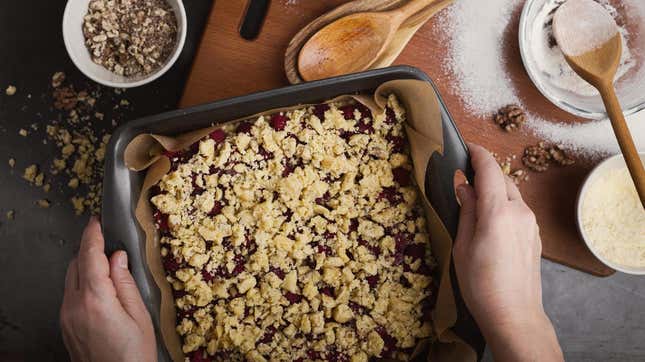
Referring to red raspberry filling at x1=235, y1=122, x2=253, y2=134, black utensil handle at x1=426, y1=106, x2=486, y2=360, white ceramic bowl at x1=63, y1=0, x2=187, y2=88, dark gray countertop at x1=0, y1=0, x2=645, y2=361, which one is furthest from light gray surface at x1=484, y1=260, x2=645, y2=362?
white ceramic bowl at x1=63, y1=0, x2=187, y2=88

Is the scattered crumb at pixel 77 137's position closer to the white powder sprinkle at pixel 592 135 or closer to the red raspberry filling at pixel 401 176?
the red raspberry filling at pixel 401 176

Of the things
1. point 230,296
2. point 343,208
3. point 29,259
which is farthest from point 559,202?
point 29,259

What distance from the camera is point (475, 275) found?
0.96m

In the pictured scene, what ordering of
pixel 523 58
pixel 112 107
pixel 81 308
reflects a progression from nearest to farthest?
pixel 81 308
pixel 523 58
pixel 112 107

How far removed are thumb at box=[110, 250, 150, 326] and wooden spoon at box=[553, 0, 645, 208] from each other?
88 centimetres

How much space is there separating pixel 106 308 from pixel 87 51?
20.8 inches

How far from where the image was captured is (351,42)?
1103 mm

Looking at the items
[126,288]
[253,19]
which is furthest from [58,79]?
[126,288]

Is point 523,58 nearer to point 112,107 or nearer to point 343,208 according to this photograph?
point 343,208

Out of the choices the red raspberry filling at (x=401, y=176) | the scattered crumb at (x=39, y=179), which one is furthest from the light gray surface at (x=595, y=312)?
the scattered crumb at (x=39, y=179)

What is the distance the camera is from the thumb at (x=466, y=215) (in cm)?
97

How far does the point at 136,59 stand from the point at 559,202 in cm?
88

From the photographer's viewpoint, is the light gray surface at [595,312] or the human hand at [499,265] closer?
the human hand at [499,265]

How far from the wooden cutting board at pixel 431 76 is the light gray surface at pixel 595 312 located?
0.89ft
